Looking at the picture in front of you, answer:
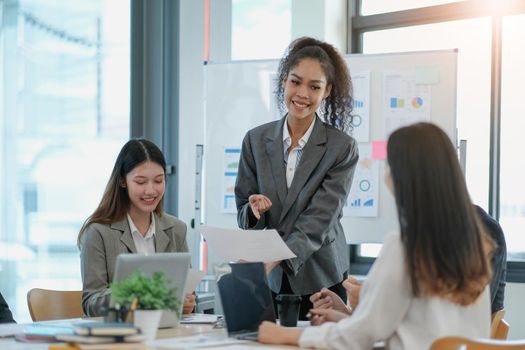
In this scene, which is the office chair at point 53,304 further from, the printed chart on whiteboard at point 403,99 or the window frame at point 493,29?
the window frame at point 493,29

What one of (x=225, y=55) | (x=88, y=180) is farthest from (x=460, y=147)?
(x=88, y=180)

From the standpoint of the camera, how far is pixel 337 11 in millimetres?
5480

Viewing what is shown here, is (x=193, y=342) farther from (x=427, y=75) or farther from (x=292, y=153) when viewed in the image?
(x=427, y=75)

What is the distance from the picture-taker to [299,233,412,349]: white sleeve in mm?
1933

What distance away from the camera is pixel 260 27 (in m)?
5.52

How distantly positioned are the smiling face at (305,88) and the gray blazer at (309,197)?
78mm

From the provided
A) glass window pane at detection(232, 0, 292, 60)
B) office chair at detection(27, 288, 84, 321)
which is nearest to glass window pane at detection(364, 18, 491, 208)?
glass window pane at detection(232, 0, 292, 60)

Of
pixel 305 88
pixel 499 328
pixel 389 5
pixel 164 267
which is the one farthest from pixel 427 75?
pixel 164 267

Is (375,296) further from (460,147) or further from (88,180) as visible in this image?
(88,180)

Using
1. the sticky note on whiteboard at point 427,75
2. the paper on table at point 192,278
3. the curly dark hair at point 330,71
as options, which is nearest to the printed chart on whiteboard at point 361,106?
the sticky note on whiteboard at point 427,75

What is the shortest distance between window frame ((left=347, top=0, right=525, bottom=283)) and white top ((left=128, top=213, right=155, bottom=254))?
103 inches

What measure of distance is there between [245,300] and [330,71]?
118 centimetres

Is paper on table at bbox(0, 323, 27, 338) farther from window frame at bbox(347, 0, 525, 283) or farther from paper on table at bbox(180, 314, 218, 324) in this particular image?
window frame at bbox(347, 0, 525, 283)

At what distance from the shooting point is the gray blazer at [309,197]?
2.98 metres
